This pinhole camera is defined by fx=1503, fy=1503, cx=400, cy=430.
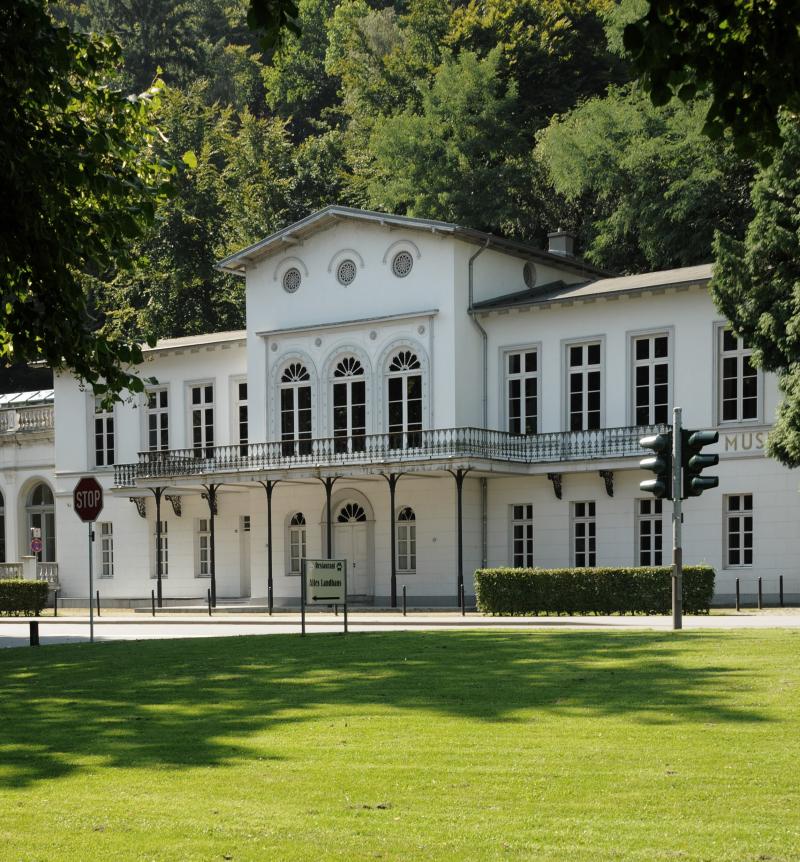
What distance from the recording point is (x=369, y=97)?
65500 millimetres

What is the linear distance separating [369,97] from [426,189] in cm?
1030

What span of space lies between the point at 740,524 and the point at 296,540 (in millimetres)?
14658

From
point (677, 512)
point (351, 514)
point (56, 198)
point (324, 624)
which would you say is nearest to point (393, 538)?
point (351, 514)

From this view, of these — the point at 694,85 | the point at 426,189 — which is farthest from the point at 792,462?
the point at 426,189

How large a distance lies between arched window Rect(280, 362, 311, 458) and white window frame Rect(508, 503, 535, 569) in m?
7.05

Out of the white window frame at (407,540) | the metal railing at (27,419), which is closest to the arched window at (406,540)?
the white window frame at (407,540)

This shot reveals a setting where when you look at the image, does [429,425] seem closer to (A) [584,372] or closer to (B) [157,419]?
(A) [584,372]

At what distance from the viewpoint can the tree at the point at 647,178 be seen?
157 feet

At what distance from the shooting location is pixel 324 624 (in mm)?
31000

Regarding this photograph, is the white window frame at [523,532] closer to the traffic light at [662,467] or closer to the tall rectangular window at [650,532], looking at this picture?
the tall rectangular window at [650,532]

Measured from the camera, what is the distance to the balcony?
133ft

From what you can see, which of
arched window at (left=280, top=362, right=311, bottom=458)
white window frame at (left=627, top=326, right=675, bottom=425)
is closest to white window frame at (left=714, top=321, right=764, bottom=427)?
white window frame at (left=627, top=326, right=675, bottom=425)

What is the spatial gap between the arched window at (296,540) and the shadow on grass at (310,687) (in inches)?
991

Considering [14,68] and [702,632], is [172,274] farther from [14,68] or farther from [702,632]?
[14,68]
